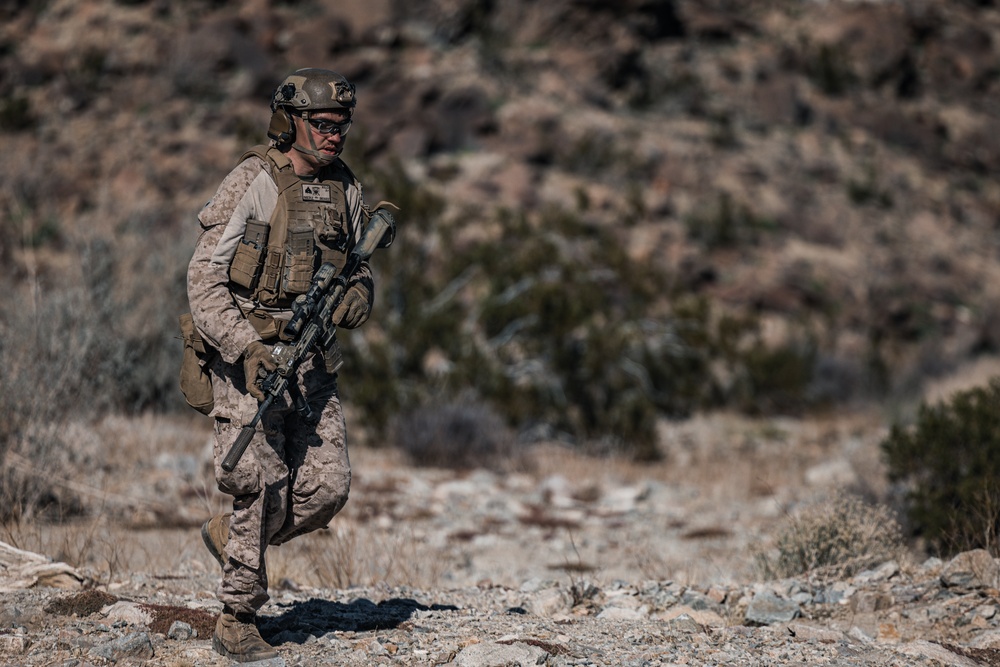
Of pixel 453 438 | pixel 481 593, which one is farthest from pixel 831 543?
pixel 453 438

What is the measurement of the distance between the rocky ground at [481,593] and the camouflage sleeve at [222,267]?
124cm

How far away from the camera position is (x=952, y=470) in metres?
7.73

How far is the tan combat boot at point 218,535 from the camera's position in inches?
162

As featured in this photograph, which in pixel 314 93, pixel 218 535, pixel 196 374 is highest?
pixel 314 93

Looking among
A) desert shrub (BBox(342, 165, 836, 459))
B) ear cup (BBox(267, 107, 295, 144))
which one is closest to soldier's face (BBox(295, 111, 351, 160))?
ear cup (BBox(267, 107, 295, 144))

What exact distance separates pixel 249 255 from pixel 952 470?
18.9ft

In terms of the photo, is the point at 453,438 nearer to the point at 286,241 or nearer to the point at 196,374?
the point at 196,374

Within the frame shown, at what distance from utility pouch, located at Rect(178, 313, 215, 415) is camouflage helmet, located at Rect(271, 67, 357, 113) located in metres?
0.91

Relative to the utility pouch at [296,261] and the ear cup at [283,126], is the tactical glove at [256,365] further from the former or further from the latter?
the ear cup at [283,126]

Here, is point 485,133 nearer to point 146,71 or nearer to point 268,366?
point 146,71

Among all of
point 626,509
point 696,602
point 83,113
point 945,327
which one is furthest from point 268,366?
point 83,113

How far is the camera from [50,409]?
7.05 metres

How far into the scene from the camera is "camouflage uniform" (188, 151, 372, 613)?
3.94 meters

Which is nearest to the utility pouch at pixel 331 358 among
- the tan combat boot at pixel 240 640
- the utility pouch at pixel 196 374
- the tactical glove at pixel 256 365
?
the tactical glove at pixel 256 365
